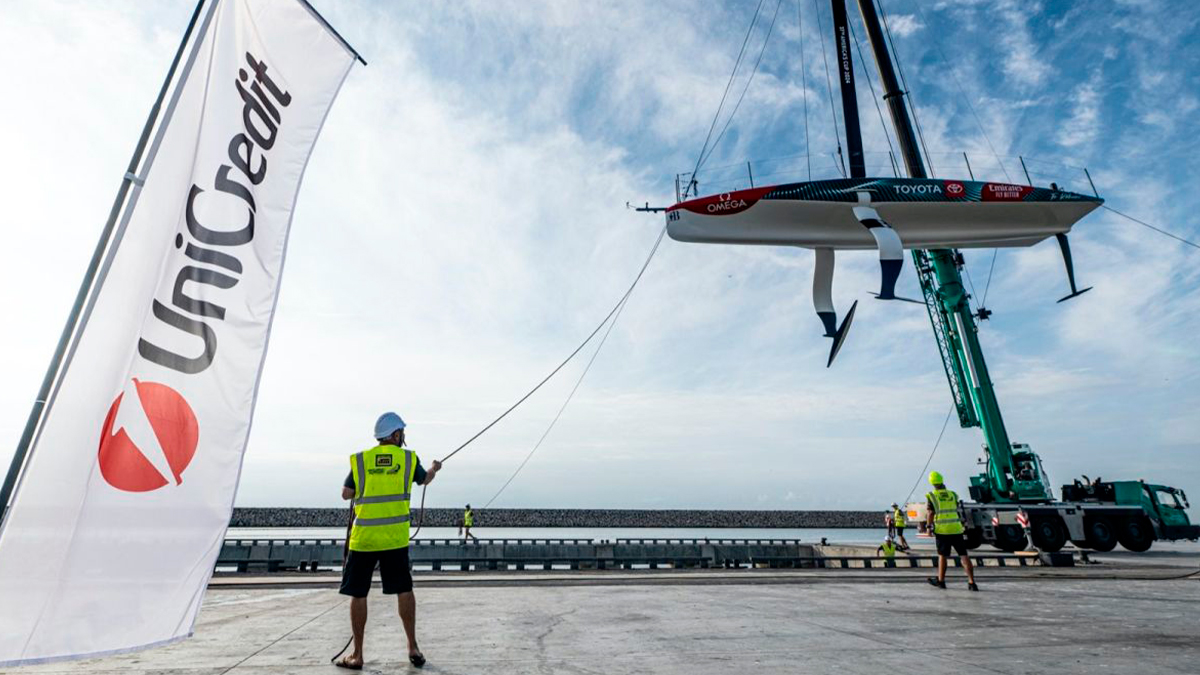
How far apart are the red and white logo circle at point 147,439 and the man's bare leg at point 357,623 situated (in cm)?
204

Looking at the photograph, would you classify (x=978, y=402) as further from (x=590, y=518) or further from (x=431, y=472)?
(x=590, y=518)

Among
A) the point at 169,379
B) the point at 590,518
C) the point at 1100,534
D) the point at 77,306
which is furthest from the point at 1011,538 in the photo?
the point at 590,518

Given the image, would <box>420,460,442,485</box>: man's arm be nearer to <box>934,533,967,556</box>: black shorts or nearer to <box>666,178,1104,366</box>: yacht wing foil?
<box>934,533,967,556</box>: black shorts

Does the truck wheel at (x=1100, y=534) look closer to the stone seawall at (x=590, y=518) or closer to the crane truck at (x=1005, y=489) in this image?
the crane truck at (x=1005, y=489)

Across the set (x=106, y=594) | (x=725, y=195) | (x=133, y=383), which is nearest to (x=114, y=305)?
(x=133, y=383)

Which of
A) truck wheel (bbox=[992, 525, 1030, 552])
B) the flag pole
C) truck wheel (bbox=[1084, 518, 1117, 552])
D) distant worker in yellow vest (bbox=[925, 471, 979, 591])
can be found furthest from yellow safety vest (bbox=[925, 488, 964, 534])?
truck wheel (bbox=[1084, 518, 1117, 552])

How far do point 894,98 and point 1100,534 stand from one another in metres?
15.1

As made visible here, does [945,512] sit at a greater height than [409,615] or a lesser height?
greater

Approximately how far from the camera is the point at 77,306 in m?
2.91

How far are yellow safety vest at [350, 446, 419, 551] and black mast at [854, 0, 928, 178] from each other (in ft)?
68.4

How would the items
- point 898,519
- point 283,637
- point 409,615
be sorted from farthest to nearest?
point 898,519
point 283,637
point 409,615

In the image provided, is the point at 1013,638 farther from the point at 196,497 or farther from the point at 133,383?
the point at 133,383

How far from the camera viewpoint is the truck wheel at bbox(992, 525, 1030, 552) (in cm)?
1900

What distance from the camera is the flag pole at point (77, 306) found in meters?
2.66
